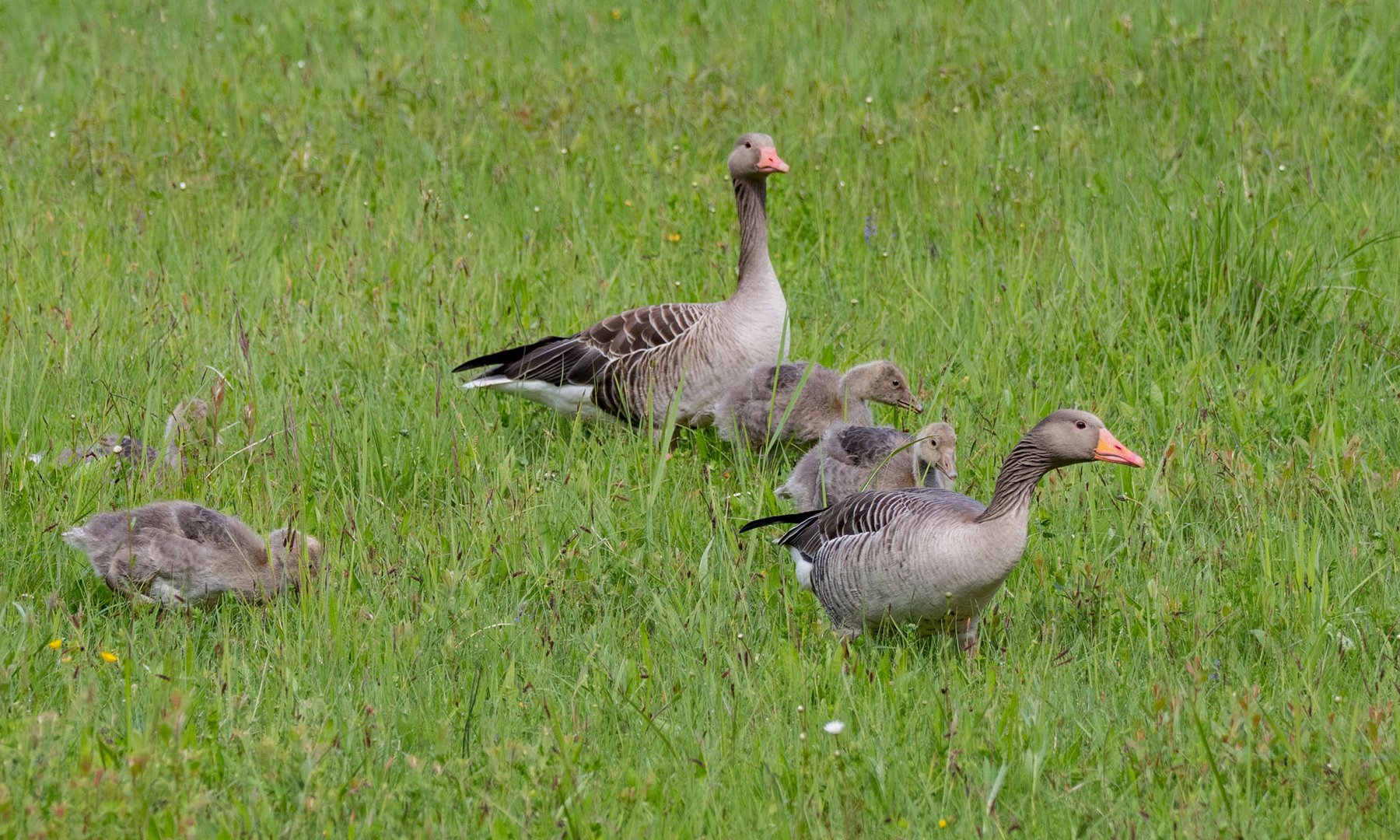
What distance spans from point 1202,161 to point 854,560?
17.8 ft

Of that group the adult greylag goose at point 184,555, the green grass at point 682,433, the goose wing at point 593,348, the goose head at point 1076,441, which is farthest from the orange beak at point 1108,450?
the goose wing at point 593,348

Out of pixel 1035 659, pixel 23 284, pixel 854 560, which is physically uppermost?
pixel 23 284

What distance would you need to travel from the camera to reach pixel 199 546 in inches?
205

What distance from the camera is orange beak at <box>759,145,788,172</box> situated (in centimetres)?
743

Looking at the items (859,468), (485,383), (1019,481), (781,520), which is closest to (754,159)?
(485,383)

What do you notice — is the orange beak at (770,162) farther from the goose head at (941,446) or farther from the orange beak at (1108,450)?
the orange beak at (1108,450)

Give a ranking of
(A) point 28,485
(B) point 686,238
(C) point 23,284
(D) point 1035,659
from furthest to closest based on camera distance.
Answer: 1. (B) point 686,238
2. (C) point 23,284
3. (A) point 28,485
4. (D) point 1035,659

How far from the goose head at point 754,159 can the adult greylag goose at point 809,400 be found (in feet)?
3.62

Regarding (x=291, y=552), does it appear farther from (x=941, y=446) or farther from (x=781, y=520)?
(x=941, y=446)

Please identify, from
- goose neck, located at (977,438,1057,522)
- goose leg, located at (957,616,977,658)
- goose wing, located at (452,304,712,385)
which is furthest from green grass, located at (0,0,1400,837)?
goose neck, located at (977,438,1057,522)

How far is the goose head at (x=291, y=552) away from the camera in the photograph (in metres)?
5.29

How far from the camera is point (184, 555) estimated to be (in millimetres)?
5172

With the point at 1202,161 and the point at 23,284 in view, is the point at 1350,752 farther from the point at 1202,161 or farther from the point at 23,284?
the point at 23,284

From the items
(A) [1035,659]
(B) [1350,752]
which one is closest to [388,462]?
(A) [1035,659]
